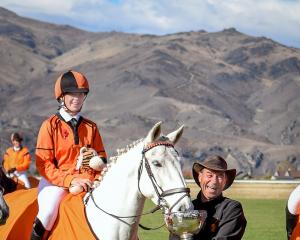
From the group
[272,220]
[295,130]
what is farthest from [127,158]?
[295,130]

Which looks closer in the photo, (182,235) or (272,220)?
(182,235)

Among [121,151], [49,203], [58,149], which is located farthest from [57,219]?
[121,151]

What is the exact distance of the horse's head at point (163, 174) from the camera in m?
5.84

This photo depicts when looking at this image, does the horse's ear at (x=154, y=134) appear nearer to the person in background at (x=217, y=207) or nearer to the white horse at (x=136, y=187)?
the white horse at (x=136, y=187)

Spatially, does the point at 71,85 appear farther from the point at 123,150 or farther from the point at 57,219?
the point at 57,219

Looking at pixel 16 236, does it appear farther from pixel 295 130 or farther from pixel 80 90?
pixel 295 130

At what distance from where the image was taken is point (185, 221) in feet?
18.7

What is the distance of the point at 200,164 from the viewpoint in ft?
21.5

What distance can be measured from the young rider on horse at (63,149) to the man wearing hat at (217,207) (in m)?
1.05

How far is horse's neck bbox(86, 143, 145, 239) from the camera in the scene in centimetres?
634

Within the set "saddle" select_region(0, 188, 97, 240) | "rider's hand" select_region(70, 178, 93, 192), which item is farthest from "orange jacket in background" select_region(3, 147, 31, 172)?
"rider's hand" select_region(70, 178, 93, 192)

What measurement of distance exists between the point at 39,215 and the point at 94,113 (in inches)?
7525

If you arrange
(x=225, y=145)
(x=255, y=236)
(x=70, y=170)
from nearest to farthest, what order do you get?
1. (x=70, y=170)
2. (x=255, y=236)
3. (x=225, y=145)

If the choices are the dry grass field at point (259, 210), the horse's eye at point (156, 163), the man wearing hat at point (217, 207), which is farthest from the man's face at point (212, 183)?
the dry grass field at point (259, 210)
